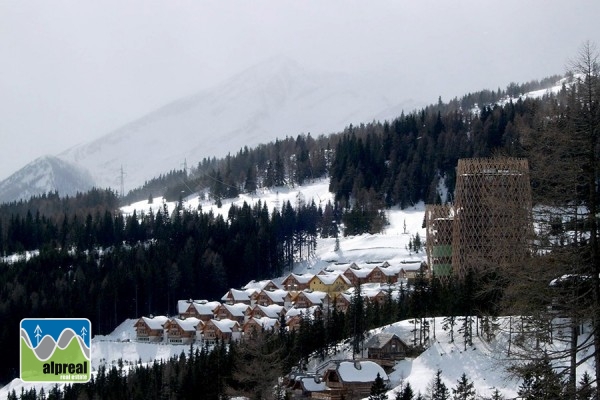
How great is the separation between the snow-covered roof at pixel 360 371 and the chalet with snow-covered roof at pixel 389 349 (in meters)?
3.77

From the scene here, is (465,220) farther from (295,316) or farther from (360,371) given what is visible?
(360,371)

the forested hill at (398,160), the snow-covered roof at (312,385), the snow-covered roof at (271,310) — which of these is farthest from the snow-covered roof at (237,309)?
the forested hill at (398,160)

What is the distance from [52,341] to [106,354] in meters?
76.7

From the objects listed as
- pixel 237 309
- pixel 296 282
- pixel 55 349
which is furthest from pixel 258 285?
pixel 55 349

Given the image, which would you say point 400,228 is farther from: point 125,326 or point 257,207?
point 125,326

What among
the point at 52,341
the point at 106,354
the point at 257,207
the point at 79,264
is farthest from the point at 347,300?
the point at 52,341

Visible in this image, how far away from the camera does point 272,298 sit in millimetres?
106688

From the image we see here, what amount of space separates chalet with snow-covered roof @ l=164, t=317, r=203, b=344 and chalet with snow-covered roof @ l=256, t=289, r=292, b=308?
11523mm

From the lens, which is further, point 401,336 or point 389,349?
point 401,336

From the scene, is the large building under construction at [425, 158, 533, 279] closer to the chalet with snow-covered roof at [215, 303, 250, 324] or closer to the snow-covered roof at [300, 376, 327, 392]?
the snow-covered roof at [300, 376, 327, 392]

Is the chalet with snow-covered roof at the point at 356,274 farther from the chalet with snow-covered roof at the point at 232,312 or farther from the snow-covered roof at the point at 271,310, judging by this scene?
the chalet with snow-covered roof at the point at 232,312

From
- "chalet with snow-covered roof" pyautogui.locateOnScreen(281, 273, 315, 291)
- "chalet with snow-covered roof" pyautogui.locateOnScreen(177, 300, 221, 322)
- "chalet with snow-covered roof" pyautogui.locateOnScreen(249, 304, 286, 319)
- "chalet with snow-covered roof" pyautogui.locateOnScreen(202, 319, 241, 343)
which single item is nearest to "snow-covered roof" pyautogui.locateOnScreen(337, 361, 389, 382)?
"chalet with snow-covered roof" pyautogui.locateOnScreen(202, 319, 241, 343)

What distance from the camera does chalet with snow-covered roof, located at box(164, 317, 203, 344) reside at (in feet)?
317

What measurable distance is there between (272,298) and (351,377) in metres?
51.5
